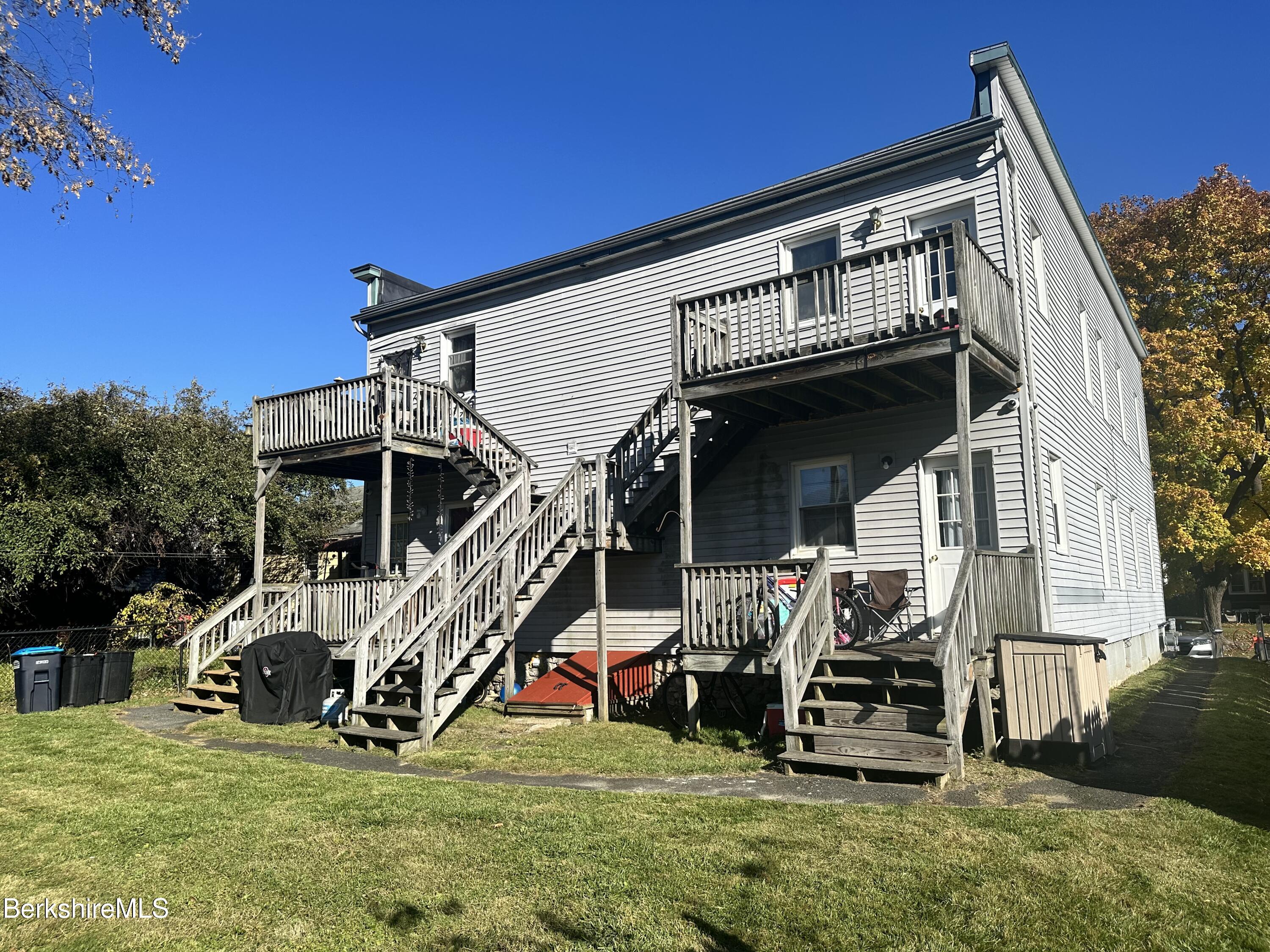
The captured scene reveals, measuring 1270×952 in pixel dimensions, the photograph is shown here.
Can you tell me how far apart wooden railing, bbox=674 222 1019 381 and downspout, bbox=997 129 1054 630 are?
46cm

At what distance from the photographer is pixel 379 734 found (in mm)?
9445

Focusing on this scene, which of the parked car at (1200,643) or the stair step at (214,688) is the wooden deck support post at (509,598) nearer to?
the stair step at (214,688)

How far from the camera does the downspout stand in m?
10.3

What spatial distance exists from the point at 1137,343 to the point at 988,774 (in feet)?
62.7

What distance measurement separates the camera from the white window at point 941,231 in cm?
1105

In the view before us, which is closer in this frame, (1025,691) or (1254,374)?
(1025,691)

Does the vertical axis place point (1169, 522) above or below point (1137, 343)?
below

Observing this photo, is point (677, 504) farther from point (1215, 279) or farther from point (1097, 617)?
point (1215, 279)

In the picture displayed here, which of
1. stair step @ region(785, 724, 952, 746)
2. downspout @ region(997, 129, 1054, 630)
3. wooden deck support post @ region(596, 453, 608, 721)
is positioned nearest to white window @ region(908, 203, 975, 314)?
downspout @ region(997, 129, 1054, 630)

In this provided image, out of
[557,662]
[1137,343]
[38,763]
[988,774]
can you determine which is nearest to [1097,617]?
[988,774]

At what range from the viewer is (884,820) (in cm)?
604

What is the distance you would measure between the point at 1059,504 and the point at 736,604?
519cm

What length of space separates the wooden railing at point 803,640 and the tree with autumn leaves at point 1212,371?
24.1 m

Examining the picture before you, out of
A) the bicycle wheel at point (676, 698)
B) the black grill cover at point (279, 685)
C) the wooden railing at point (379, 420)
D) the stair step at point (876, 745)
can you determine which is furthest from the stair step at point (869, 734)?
the black grill cover at point (279, 685)
